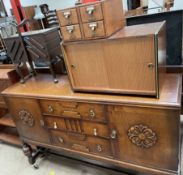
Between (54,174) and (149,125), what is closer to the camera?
(149,125)

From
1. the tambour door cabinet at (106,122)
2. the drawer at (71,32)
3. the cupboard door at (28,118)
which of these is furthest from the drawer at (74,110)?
the drawer at (71,32)

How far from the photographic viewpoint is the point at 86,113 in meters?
1.33

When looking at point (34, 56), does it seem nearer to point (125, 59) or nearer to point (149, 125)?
point (125, 59)

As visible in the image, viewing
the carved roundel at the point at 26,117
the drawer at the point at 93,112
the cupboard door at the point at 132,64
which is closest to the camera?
the cupboard door at the point at 132,64

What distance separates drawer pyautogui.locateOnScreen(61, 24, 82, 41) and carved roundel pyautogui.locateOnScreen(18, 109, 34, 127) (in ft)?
2.64

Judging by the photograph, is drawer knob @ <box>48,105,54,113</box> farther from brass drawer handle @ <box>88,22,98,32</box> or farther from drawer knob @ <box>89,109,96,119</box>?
brass drawer handle @ <box>88,22,98,32</box>

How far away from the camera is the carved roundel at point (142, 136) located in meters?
1.15

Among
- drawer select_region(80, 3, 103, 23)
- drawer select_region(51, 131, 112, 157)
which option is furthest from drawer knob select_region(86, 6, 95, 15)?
drawer select_region(51, 131, 112, 157)

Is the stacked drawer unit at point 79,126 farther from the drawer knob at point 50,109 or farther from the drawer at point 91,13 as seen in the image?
the drawer at point 91,13

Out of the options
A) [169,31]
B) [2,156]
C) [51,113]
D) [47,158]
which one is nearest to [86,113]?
[51,113]

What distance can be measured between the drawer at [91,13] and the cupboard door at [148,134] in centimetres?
55

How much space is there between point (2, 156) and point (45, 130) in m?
0.95

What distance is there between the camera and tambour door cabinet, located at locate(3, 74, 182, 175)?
3.58 ft

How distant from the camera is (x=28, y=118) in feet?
5.49
